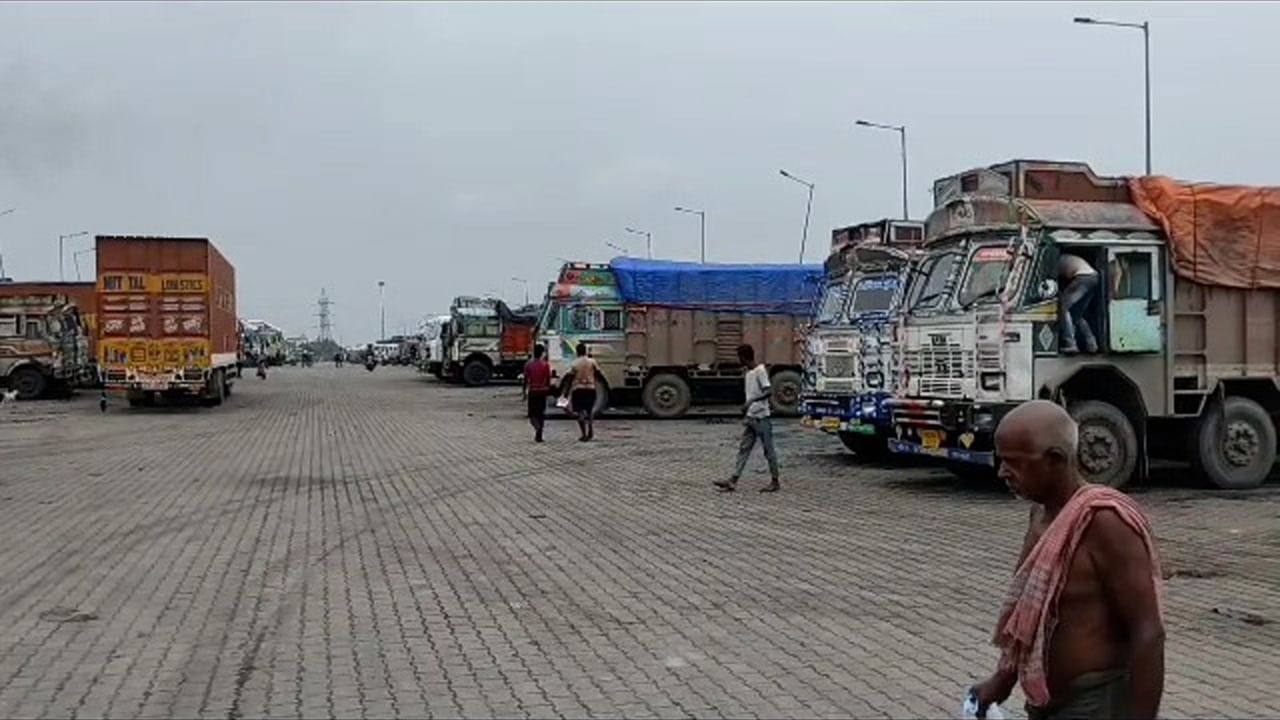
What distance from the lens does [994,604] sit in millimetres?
8953

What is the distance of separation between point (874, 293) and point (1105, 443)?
470 centimetres

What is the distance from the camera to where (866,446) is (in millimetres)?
19938

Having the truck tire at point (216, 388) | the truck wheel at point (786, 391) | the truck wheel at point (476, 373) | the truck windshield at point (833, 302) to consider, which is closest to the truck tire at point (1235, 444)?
the truck windshield at point (833, 302)

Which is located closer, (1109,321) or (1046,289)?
(1046,289)

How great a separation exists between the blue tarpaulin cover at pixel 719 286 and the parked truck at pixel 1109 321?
1336 cm

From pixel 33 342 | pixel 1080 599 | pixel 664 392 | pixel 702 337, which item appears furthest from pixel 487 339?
pixel 1080 599

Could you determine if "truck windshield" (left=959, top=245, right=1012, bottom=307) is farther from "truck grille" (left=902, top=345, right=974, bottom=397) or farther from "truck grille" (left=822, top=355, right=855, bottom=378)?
"truck grille" (left=822, top=355, right=855, bottom=378)

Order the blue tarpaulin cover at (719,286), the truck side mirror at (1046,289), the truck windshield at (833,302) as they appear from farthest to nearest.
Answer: the blue tarpaulin cover at (719,286), the truck windshield at (833,302), the truck side mirror at (1046,289)

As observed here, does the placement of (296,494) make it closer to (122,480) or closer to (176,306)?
(122,480)

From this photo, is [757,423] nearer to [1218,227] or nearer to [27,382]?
[1218,227]

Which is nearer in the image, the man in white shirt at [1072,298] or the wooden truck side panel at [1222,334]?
the man in white shirt at [1072,298]

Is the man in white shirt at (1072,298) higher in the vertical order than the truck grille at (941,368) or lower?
higher

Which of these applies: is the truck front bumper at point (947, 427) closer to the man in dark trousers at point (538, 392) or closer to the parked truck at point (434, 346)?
the man in dark trousers at point (538, 392)

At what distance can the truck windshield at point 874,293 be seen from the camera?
18281 millimetres
